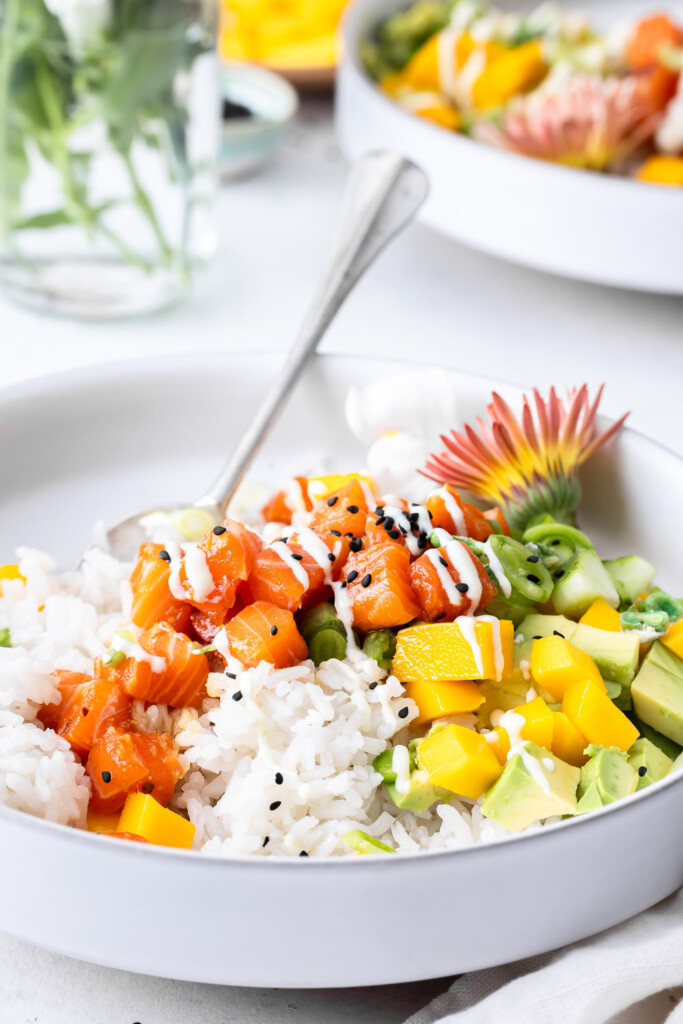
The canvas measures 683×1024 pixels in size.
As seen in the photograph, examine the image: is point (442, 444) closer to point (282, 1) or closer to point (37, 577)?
point (37, 577)

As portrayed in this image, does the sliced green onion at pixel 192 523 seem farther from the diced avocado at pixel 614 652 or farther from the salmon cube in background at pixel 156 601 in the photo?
the diced avocado at pixel 614 652

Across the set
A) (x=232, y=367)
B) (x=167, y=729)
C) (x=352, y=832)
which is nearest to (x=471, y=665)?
(x=352, y=832)

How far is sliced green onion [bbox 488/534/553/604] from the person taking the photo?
1.37 meters

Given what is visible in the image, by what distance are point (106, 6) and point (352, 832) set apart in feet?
4.80

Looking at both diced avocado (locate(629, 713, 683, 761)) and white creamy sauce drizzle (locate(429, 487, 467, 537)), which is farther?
white creamy sauce drizzle (locate(429, 487, 467, 537))

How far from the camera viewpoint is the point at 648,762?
48.3 inches

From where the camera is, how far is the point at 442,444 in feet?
5.51

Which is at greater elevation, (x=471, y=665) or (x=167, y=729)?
(x=471, y=665)

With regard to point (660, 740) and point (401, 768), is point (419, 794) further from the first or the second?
point (660, 740)

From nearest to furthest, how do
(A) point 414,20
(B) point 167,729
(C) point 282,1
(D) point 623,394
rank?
(B) point 167,729 < (D) point 623,394 < (A) point 414,20 < (C) point 282,1

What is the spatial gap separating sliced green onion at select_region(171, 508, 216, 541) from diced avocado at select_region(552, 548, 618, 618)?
47 cm

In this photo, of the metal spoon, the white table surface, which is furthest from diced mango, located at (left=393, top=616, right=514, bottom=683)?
the white table surface

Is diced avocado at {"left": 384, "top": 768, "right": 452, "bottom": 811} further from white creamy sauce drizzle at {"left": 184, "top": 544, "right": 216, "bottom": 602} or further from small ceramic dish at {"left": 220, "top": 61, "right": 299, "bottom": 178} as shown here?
small ceramic dish at {"left": 220, "top": 61, "right": 299, "bottom": 178}

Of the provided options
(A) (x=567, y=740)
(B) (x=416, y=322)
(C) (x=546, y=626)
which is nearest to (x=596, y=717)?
(A) (x=567, y=740)
